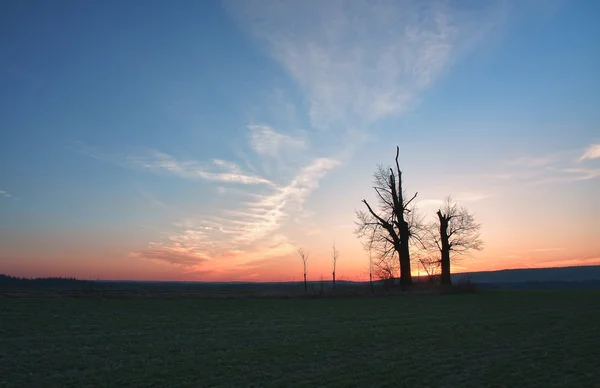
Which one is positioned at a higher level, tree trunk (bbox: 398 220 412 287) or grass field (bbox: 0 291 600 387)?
tree trunk (bbox: 398 220 412 287)

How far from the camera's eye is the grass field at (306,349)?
1112 centimetres

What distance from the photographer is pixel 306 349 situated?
1488 cm

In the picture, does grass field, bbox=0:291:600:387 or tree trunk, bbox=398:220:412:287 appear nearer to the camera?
grass field, bbox=0:291:600:387

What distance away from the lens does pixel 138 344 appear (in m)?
16.1

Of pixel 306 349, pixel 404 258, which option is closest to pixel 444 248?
pixel 404 258

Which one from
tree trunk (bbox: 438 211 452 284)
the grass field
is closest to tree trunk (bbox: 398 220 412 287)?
tree trunk (bbox: 438 211 452 284)

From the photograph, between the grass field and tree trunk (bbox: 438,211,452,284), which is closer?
the grass field

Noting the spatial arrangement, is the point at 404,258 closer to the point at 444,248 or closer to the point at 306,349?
the point at 444,248

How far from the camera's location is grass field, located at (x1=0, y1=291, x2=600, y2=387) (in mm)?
11117

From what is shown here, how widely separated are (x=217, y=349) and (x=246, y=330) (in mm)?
4561

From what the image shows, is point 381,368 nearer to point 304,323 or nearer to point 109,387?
point 109,387

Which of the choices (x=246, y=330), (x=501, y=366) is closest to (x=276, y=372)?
(x=501, y=366)

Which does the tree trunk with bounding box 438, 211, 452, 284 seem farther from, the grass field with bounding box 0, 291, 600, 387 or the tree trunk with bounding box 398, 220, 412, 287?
the grass field with bounding box 0, 291, 600, 387

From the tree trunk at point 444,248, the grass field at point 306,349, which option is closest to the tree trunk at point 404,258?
the tree trunk at point 444,248
